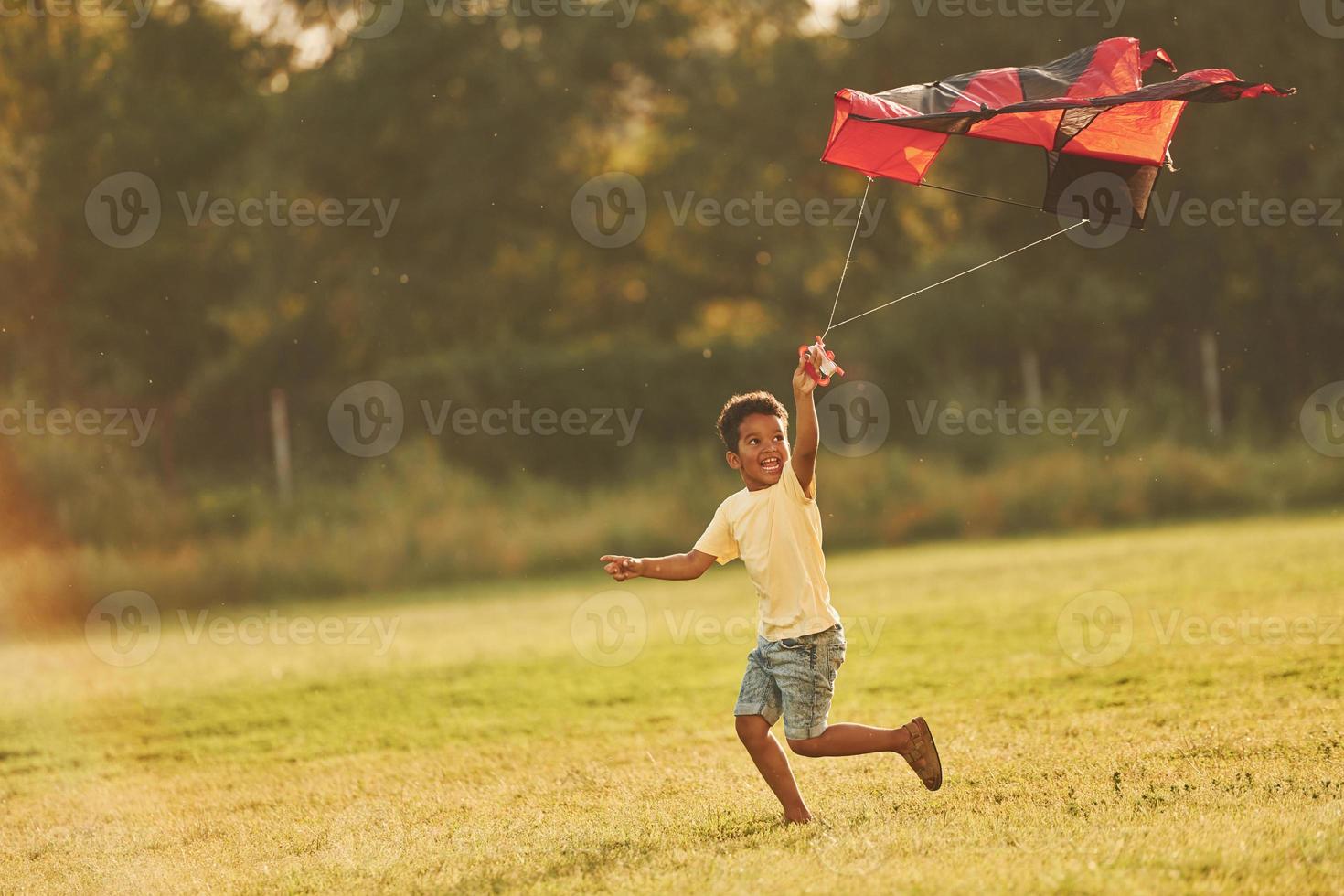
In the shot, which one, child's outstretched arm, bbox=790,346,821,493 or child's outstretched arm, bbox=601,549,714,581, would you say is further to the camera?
child's outstretched arm, bbox=601,549,714,581

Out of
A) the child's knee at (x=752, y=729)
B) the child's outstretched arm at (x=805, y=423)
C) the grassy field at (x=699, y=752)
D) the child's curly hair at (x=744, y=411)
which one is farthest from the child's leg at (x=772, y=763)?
the child's curly hair at (x=744, y=411)

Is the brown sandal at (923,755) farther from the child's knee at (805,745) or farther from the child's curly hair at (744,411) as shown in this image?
the child's curly hair at (744,411)

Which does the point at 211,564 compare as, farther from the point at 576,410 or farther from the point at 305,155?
the point at 305,155

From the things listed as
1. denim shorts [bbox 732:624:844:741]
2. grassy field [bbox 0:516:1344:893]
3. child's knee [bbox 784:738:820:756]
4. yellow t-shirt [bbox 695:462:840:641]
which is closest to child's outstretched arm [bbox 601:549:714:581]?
yellow t-shirt [bbox 695:462:840:641]

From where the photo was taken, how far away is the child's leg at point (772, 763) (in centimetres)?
512

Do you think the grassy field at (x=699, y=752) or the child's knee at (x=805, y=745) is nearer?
the grassy field at (x=699, y=752)

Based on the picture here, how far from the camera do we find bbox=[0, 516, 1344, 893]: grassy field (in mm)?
4559

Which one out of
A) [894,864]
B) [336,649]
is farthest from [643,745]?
[336,649]

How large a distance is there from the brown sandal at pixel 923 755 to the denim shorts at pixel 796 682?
37 cm

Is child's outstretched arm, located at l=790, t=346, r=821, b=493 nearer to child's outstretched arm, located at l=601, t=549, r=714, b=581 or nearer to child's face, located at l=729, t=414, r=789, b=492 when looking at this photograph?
child's face, located at l=729, t=414, r=789, b=492

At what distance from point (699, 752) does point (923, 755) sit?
1841mm

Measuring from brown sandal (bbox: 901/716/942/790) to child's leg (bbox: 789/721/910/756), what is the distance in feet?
0.11

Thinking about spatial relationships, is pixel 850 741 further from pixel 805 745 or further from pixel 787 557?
pixel 787 557

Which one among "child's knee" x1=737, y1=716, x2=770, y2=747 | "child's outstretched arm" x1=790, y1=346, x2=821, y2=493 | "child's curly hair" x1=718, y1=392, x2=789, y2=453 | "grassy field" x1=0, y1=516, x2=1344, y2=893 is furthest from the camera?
"child's curly hair" x1=718, y1=392, x2=789, y2=453
